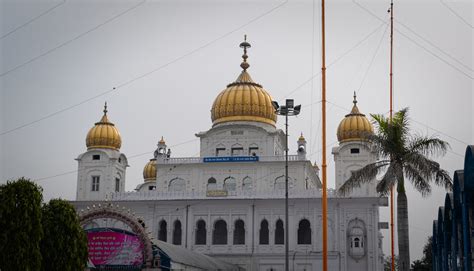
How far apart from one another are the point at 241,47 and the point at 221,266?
71.8 feet

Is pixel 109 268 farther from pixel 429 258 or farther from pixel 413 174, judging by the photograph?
pixel 429 258

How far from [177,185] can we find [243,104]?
843 centimetres

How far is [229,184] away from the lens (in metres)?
57.0

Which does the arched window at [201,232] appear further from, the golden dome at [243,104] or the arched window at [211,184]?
the golden dome at [243,104]

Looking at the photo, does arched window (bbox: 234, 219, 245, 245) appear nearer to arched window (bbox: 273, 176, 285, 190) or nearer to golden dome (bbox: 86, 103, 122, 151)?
arched window (bbox: 273, 176, 285, 190)

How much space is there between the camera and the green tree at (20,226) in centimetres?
2467

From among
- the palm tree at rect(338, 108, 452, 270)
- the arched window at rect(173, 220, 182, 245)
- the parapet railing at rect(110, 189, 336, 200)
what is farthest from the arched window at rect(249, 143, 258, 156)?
the palm tree at rect(338, 108, 452, 270)

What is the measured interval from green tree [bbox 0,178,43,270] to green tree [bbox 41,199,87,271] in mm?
1539

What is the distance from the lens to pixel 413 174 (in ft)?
89.2

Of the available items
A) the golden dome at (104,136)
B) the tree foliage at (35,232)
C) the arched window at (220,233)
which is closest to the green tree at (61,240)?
the tree foliage at (35,232)

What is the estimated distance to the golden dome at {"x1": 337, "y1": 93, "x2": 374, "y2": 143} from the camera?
56000 millimetres

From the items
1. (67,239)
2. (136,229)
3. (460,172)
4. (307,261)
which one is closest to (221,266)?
(307,261)

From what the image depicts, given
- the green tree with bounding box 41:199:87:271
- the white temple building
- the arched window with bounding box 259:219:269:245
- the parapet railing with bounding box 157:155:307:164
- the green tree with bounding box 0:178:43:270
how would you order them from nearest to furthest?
the green tree with bounding box 0:178:43:270, the green tree with bounding box 41:199:87:271, the white temple building, the arched window with bounding box 259:219:269:245, the parapet railing with bounding box 157:155:307:164

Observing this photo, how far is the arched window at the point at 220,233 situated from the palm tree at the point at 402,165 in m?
27.9
